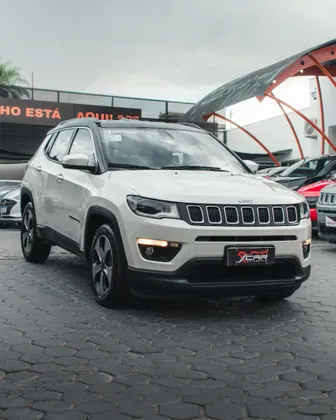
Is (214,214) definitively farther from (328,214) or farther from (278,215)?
(328,214)

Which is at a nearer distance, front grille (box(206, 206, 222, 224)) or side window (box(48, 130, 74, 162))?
front grille (box(206, 206, 222, 224))

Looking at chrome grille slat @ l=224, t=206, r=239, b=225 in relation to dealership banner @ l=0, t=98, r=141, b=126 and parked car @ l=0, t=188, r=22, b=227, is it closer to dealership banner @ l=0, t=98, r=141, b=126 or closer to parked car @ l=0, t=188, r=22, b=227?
parked car @ l=0, t=188, r=22, b=227

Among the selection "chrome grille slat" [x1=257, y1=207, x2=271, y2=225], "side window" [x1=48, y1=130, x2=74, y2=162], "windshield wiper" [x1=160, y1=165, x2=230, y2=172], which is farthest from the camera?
"side window" [x1=48, y1=130, x2=74, y2=162]

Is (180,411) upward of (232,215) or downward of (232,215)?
downward

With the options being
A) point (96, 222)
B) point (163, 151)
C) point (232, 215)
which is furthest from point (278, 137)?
point (232, 215)

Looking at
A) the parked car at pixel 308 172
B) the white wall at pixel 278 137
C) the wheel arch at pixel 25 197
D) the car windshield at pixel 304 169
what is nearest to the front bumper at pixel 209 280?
the wheel arch at pixel 25 197

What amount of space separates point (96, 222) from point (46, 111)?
23.0 meters

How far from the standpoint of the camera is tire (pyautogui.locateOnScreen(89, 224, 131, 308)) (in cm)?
514

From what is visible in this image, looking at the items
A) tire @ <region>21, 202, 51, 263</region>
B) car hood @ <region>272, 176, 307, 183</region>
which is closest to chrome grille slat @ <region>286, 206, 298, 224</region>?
tire @ <region>21, 202, 51, 263</region>

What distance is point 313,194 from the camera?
11.7m

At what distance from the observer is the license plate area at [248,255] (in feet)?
15.9

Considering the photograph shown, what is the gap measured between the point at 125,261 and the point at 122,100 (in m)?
24.7

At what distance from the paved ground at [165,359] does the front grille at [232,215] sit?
853 mm

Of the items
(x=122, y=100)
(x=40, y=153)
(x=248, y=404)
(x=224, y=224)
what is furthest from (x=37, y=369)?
(x=122, y=100)
